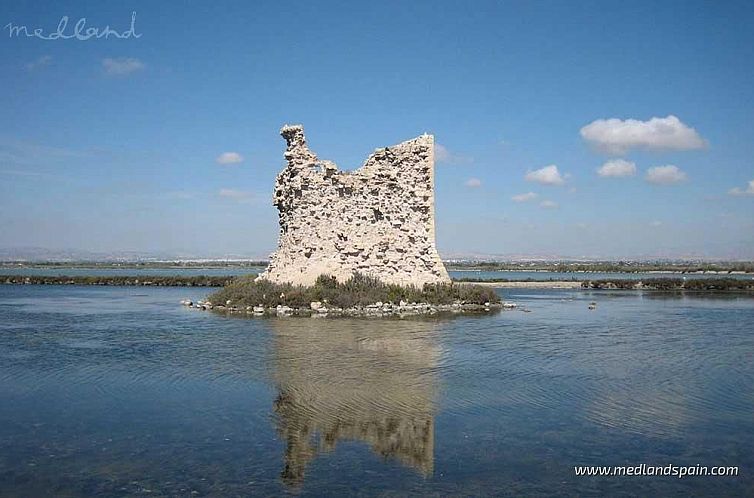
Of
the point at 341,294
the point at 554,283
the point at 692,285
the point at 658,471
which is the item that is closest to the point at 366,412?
the point at 658,471

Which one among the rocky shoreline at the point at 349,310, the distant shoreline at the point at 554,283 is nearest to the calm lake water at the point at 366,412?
the rocky shoreline at the point at 349,310

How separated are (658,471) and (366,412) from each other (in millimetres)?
2997

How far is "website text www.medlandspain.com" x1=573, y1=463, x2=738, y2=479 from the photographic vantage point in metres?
5.30

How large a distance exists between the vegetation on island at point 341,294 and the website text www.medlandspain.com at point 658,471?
14.5 meters

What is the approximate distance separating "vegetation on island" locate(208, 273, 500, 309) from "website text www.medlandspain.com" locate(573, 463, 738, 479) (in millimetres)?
14459

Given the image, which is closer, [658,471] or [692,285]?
[658,471]

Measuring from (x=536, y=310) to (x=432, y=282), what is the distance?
351cm

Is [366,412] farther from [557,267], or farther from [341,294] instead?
[557,267]

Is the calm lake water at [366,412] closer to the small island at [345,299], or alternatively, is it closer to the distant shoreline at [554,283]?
the small island at [345,299]

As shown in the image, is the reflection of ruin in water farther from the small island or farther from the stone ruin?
the stone ruin

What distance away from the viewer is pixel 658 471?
17.6 ft

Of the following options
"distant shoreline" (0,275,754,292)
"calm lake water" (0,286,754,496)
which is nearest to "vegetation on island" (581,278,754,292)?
"distant shoreline" (0,275,754,292)

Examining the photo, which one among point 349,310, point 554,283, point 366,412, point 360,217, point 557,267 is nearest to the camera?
point 366,412

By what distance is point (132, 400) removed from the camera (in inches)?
309
